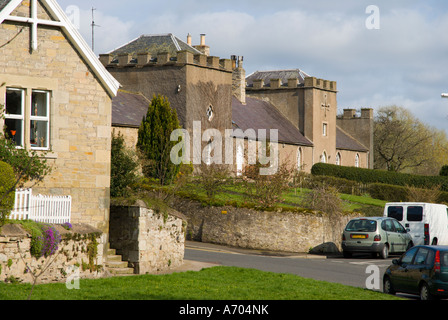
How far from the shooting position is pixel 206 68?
45531 mm

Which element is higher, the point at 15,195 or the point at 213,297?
the point at 15,195

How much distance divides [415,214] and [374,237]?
10.8 ft

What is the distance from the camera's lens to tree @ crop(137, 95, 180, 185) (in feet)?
124

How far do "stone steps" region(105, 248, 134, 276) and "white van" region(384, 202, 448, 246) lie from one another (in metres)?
14.5

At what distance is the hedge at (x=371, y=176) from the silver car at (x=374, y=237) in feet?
90.7

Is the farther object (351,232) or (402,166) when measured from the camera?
(402,166)

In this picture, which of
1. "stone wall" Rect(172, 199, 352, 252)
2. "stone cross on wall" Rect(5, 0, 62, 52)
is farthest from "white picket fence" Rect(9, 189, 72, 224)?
"stone wall" Rect(172, 199, 352, 252)

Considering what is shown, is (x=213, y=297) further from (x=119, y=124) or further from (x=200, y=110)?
(x=200, y=110)

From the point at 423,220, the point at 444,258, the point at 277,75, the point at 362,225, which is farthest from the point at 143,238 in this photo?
the point at 277,75

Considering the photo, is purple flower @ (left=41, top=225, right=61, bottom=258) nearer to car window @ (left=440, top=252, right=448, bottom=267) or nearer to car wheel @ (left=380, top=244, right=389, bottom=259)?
car window @ (left=440, top=252, right=448, bottom=267)

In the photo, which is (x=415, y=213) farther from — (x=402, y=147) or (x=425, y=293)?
(x=402, y=147)

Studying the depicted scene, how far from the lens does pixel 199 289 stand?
15148 millimetres
